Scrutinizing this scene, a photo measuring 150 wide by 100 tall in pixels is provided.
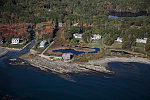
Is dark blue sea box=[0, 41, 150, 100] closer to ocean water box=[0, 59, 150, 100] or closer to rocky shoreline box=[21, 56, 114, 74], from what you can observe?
ocean water box=[0, 59, 150, 100]

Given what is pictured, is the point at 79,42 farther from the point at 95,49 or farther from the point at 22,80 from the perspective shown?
the point at 22,80

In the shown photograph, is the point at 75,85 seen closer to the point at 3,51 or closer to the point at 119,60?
the point at 119,60

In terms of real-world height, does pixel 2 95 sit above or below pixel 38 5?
below

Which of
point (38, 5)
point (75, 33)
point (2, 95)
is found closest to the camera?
point (2, 95)

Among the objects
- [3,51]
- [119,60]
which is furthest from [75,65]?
[3,51]

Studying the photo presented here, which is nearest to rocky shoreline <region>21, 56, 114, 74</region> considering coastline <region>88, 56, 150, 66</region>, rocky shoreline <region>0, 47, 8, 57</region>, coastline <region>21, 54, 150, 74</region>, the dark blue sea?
coastline <region>21, 54, 150, 74</region>

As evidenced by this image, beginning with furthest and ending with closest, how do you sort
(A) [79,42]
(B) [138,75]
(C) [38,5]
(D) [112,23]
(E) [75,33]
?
(C) [38,5] < (D) [112,23] < (E) [75,33] < (A) [79,42] < (B) [138,75]

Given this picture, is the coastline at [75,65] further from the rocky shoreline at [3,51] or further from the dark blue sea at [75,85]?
the rocky shoreline at [3,51]

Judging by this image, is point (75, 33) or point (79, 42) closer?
point (79, 42)

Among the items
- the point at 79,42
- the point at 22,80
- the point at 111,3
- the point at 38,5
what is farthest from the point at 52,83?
the point at 111,3
